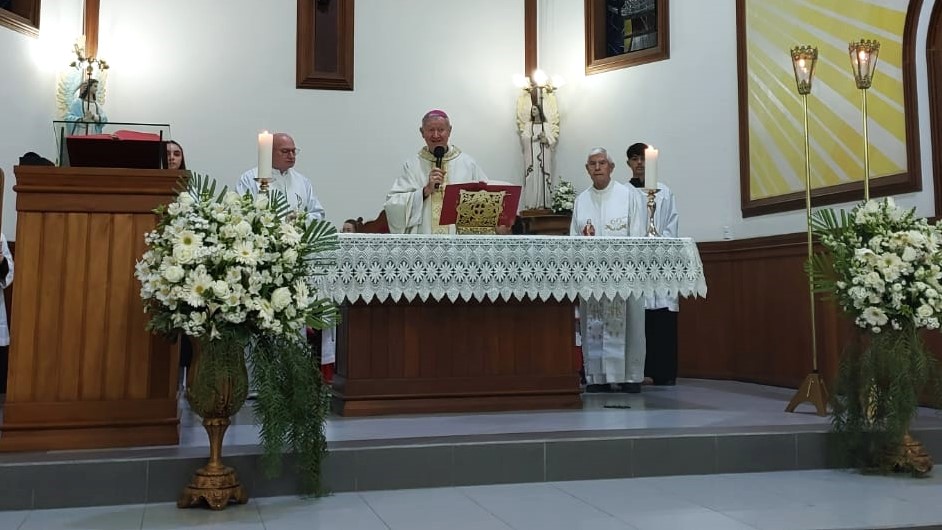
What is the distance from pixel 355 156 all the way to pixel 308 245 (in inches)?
221

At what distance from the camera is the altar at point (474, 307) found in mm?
4648

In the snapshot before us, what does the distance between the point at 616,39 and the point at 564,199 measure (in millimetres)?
1676

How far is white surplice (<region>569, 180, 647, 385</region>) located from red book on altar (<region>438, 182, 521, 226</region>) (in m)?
1.14

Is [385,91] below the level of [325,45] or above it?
below

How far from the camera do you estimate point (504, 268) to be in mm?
4762

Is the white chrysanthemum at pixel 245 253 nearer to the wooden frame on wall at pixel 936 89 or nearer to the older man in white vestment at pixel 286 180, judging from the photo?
the older man in white vestment at pixel 286 180

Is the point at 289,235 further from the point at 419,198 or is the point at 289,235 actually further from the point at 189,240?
the point at 419,198

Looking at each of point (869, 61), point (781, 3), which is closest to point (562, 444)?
point (869, 61)

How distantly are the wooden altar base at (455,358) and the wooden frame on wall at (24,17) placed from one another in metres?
4.60

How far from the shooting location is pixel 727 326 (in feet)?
23.7

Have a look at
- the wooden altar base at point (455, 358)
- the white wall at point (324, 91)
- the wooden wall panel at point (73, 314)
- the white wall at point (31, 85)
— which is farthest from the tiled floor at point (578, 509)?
the white wall at point (324, 91)

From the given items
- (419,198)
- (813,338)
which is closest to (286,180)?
(419,198)

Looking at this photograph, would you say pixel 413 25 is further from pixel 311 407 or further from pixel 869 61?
pixel 311 407

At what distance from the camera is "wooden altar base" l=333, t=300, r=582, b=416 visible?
502 centimetres
